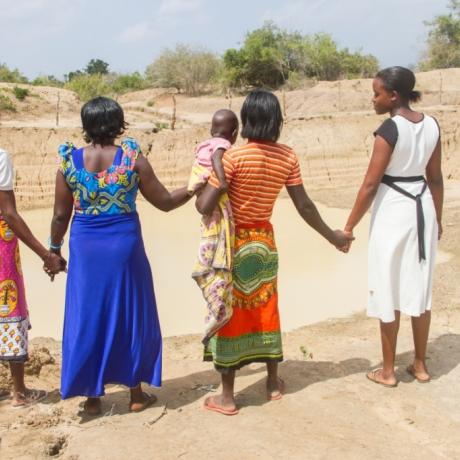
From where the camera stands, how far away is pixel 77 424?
293 centimetres

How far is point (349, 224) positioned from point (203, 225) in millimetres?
903

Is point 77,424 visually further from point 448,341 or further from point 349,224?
point 448,341

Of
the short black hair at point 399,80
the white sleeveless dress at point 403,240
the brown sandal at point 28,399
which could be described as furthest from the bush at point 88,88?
the white sleeveless dress at point 403,240

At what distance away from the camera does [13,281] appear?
3086 mm

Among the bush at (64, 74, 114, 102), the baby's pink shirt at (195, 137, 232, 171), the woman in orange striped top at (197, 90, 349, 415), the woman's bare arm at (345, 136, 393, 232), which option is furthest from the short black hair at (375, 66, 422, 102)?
the bush at (64, 74, 114, 102)

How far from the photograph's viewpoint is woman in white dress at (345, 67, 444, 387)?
10.0 ft

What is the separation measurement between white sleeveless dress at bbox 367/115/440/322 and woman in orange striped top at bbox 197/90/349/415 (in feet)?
1.05

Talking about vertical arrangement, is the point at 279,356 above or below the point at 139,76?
below

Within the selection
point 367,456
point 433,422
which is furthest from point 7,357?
point 433,422

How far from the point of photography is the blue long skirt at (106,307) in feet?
9.24

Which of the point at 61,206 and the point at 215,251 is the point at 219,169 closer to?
the point at 215,251

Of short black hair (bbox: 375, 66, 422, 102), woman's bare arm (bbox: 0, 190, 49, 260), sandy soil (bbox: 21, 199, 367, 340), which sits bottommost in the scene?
sandy soil (bbox: 21, 199, 367, 340)

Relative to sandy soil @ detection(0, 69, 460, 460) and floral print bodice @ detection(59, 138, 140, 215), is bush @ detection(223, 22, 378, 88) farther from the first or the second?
floral print bodice @ detection(59, 138, 140, 215)

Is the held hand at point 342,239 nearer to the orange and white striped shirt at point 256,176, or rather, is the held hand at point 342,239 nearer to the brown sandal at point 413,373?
the orange and white striped shirt at point 256,176
